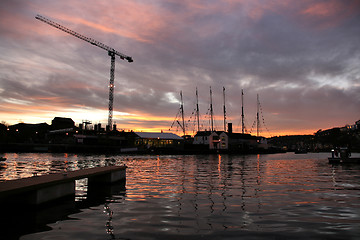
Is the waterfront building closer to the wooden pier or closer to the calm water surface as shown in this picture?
the calm water surface

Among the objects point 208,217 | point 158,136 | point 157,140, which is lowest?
point 208,217

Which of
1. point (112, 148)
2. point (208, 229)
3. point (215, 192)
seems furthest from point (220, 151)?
point (208, 229)

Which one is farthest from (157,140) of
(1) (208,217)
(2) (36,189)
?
(1) (208,217)

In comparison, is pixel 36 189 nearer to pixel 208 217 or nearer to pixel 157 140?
→ pixel 208 217

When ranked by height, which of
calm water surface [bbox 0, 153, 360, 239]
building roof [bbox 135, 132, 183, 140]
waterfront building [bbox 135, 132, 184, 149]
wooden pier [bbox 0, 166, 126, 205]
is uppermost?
building roof [bbox 135, 132, 183, 140]

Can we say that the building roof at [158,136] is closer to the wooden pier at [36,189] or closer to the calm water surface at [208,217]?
the wooden pier at [36,189]

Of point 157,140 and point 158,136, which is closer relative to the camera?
point 157,140

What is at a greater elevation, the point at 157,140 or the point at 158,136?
the point at 158,136

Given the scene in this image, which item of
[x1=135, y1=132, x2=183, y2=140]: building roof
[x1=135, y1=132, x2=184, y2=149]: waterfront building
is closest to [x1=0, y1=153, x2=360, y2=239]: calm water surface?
[x1=135, y1=132, x2=184, y2=149]: waterfront building

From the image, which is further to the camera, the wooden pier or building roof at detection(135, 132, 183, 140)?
building roof at detection(135, 132, 183, 140)

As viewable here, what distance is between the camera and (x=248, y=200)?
46.3 feet

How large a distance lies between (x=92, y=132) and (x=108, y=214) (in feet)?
482

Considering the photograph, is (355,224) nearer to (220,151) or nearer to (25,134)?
(220,151)

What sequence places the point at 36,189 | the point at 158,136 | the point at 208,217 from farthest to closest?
the point at 158,136 → the point at 36,189 → the point at 208,217
